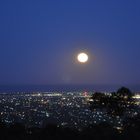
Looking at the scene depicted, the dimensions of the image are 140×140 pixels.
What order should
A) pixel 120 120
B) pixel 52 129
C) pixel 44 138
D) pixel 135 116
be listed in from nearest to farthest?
pixel 44 138, pixel 52 129, pixel 135 116, pixel 120 120

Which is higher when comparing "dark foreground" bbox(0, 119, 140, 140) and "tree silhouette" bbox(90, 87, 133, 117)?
"tree silhouette" bbox(90, 87, 133, 117)

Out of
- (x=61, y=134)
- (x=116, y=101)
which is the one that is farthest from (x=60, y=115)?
(x=61, y=134)

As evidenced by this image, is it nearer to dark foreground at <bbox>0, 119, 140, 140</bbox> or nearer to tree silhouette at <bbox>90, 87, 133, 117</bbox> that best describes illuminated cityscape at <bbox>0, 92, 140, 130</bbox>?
tree silhouette at <bbox>90, 87, 133, 117</bbox>

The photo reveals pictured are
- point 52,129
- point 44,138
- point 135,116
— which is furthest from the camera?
point 135,116

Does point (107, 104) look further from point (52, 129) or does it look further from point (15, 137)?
point (15, 137)

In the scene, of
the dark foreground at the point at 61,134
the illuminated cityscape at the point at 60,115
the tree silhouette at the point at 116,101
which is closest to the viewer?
the dark foreground at the point at 61,134

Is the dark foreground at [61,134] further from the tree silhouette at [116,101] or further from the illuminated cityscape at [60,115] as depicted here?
the tree silhouette at [116,101]

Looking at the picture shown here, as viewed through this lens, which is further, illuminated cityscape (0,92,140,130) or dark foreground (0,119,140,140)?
illuminated cityscape (0,92,140,130)

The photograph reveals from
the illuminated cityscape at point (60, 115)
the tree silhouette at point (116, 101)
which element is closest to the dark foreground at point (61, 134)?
the illuminated cityscape at point (60, 115)

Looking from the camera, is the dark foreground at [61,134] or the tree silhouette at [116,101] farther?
the tree silhouette at [116,101]

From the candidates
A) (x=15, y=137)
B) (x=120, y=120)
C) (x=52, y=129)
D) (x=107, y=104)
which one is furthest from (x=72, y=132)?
(x=120, y=120)

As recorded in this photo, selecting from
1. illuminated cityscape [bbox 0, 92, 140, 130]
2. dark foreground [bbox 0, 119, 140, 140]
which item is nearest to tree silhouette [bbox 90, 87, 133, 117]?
illuminated cityscape [bbox 0, 92, 140, 130]
